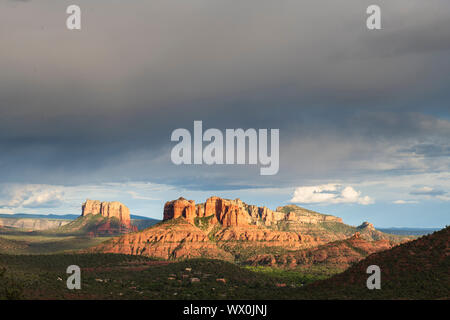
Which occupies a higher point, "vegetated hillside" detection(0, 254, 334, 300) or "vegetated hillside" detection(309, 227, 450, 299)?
"vegetated hillside" detection(309, 227, 450, 299)

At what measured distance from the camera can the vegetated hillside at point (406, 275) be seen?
340ft

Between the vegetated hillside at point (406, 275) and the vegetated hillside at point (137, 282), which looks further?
the vegetated hillside at point (137, 282)

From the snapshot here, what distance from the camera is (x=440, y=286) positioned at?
104 m

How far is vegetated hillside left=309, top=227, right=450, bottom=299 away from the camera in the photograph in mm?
103688

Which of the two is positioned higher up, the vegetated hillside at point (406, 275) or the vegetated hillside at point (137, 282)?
the vegetated hillside at point (406, 275)

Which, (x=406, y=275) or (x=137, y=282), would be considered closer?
(x=406, y=275)

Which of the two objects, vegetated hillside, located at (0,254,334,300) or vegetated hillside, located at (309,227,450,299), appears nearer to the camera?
vegetated hillside, located at (309,227,450,299)

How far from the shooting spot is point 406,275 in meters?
113

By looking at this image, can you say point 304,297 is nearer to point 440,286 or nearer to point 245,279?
→ point 440,286

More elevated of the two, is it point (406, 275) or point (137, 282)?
point (406, 275)
